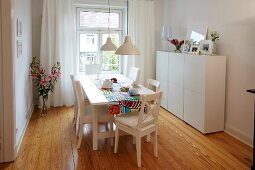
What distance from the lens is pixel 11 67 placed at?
281 centimetres

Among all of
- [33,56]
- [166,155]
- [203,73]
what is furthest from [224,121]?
[33,56]

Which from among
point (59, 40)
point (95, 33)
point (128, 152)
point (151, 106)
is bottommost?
point (128, 152)

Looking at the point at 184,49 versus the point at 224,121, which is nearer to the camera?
the point at 224,121

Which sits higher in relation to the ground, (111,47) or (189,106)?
(111,47)

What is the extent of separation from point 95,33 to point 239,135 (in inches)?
144

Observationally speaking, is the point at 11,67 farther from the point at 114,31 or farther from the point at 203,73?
the point at 114,31

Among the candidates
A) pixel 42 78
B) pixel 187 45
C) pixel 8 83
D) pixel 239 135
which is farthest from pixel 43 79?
pixel 239 135

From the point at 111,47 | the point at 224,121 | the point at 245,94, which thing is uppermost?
the point at 111,47

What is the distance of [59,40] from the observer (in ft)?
16.7

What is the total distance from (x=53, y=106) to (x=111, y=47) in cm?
230

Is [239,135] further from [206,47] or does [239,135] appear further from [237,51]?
[206,47]

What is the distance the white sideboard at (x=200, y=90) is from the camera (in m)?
3.77

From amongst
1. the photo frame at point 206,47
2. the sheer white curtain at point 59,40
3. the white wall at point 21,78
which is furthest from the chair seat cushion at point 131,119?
the sheer white curtain at point 59,40

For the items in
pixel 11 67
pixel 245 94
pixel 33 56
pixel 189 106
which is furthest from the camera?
pixel 33 56
